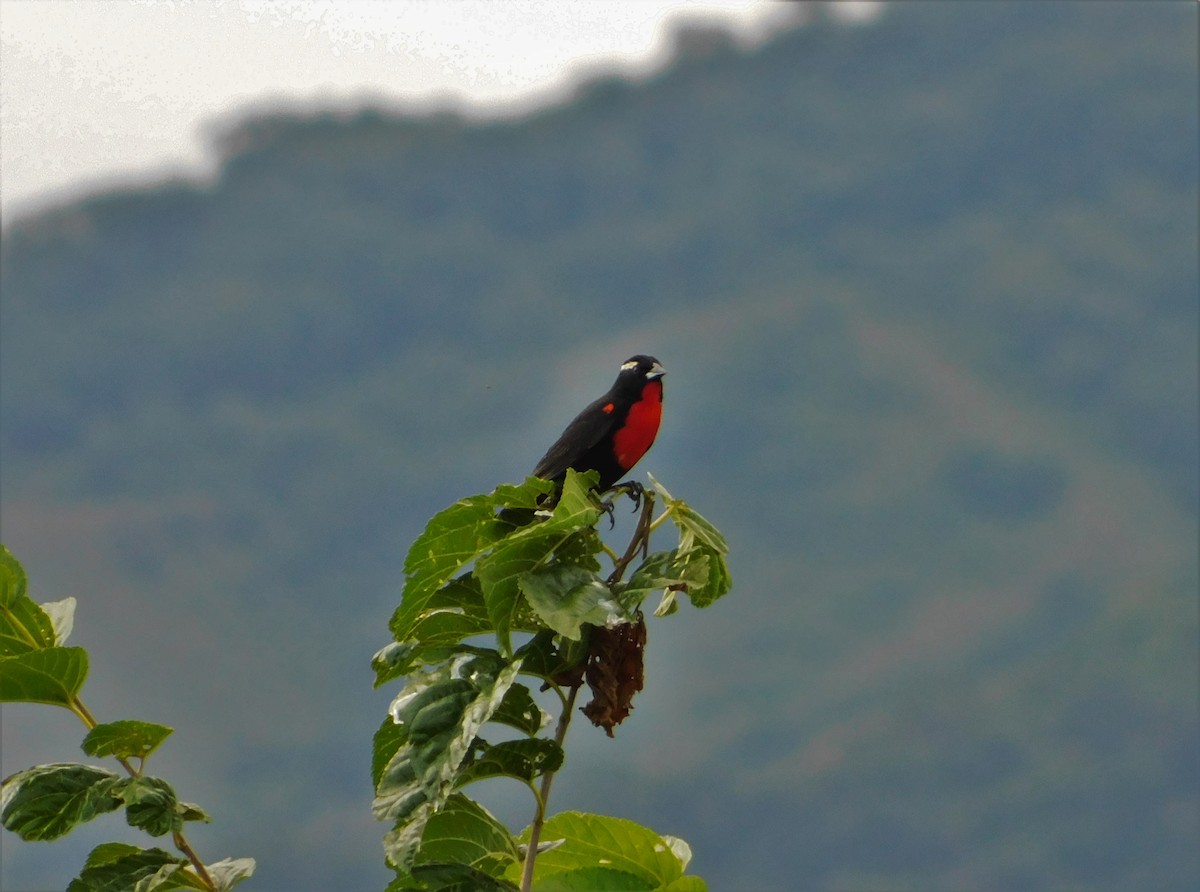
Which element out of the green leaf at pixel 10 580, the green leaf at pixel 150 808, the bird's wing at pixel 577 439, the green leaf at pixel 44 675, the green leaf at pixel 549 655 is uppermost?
the bird's wing at pixel 577 439

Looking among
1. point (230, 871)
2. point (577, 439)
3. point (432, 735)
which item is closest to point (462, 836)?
point (432, 735)

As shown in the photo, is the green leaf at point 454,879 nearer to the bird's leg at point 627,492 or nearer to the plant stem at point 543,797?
the plant stem at point 543,797

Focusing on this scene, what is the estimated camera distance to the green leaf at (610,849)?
1.75 metres

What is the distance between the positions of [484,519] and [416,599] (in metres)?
0.13

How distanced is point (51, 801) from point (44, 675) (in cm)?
16

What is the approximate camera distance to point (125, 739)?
1.66 meters

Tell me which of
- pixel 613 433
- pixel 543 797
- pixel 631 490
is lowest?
pixel 543 797

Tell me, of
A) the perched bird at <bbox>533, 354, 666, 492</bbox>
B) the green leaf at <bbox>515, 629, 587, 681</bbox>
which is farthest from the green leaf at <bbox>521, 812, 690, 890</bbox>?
the perched bird at <bbox>533, 354, 666, 492</bbox>

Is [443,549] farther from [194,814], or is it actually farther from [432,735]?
[194,814]

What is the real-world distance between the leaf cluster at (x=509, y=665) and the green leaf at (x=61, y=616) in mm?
439

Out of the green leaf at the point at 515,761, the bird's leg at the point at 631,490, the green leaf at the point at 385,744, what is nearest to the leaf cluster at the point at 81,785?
the green leaf at the point at 385,744

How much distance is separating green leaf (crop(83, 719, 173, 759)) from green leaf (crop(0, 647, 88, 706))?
0.09m

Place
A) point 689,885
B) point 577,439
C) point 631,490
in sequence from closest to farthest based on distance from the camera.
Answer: point 689,885, point 631,490, point 577,439

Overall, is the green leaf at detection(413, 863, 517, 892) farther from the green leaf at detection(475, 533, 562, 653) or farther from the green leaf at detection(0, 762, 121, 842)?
the green leaf at detection(0, 762, 121, 842)
